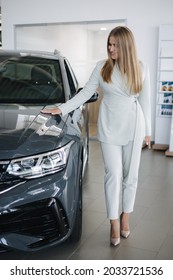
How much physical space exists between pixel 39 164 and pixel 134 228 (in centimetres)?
116

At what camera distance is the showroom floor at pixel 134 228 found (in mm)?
2340

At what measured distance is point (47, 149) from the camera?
2.00m

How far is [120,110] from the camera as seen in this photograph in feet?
7.72

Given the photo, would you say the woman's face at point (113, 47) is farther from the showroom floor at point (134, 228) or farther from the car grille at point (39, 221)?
the showroom floor at point (134, 228)

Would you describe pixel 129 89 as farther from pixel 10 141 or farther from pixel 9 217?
pixel 9 217

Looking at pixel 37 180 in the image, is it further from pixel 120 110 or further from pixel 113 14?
pixel 113 14

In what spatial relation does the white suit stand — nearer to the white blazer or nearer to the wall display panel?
the white blazer

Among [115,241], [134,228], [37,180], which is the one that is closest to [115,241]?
[115,241]

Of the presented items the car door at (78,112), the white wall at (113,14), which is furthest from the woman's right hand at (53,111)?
the white wall at (113,14)

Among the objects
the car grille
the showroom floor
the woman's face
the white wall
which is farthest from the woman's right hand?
the white wall

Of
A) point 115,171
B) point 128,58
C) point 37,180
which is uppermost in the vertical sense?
point 128,58

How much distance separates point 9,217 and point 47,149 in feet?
1.35
